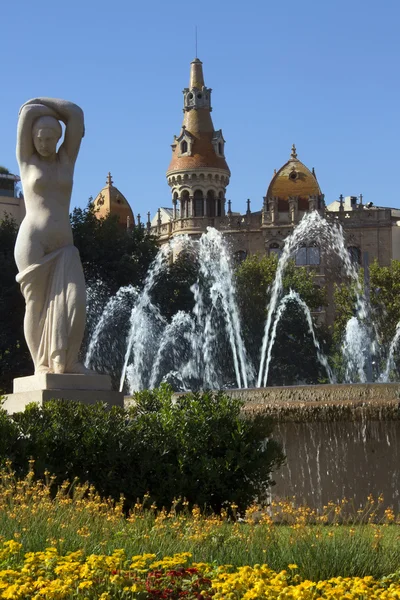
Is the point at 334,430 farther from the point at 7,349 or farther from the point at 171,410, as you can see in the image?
the point at 7,349

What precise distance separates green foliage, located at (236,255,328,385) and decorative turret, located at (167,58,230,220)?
1220 inches

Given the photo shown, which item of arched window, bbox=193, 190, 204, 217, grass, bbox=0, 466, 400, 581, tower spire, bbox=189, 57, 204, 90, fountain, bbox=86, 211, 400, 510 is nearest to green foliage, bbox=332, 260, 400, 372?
fountain, bbox=86, 211, 400, 510

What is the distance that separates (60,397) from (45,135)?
2463 millimetres

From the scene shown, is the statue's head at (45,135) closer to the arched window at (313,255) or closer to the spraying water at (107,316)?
the spraying water at (107,316)

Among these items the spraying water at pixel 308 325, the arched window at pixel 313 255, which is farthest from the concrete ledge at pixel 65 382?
the arched window at pixel 313 255

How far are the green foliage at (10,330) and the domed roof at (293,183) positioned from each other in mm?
58379

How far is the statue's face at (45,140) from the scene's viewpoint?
11.3 meters

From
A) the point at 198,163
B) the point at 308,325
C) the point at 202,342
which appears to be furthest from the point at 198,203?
the point at 202,342

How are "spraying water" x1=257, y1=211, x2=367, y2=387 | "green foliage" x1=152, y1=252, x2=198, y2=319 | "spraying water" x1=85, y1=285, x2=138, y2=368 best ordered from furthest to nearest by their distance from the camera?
"spraying water" x1=257, y1=211, x2=367, y2=387
"green foliage" x1=152, y1=252, x2=198, y2=319
"spraying water" x1=85, y1=285, x2=138, y2=368

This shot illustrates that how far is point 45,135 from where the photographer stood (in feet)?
37.1

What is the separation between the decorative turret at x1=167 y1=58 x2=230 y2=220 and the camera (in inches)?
3885

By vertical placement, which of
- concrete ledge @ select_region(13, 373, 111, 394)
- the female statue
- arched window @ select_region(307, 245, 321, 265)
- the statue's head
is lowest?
concrete ledge @ select_region(13, 373, 111, 394)

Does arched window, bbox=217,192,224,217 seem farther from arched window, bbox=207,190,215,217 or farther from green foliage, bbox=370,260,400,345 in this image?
green foliage, bbox=370,260,400,345

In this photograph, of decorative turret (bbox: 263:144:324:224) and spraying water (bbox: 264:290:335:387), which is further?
decorative turret (bbox: 263:144:324:224)
